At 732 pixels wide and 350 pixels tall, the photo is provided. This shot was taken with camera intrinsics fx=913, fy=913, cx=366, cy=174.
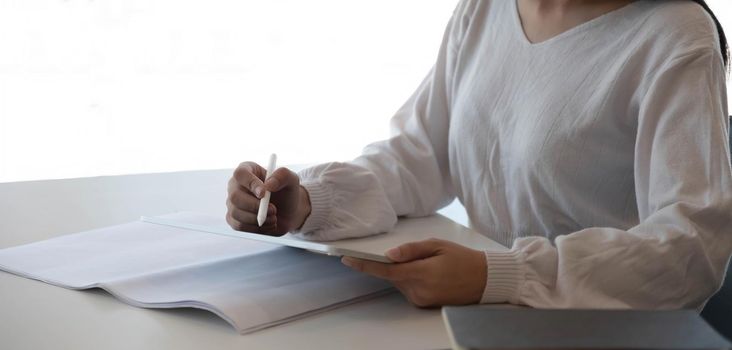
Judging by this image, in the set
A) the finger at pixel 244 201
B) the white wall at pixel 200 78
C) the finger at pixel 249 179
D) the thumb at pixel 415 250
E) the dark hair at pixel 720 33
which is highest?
the dark hair at pixel 720 33

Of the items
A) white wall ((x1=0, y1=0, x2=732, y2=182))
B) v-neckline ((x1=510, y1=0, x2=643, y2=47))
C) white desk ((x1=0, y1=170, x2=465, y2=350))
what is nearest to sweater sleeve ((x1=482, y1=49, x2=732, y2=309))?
white desk ((x1=0, y1=170, x2=465, y2=350))

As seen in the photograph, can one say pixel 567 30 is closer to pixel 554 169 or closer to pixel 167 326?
pixel 554 169

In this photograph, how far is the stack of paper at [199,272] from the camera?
2.87 feet

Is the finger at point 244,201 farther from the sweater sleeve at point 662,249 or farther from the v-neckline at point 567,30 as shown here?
the v-neckline at point 567,30

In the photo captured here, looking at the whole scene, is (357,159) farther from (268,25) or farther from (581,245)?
(268,25)

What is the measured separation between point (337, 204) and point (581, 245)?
39 centimetres

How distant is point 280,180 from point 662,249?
474mm

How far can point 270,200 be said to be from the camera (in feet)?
3.85

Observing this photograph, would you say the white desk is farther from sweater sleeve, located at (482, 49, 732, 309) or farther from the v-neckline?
the v-neckline

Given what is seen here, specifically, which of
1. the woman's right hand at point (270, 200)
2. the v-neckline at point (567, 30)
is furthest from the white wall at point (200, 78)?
the woman's right hand at point (270, 200)

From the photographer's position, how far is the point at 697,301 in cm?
91

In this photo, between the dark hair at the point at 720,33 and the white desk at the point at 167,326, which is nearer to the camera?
the white desk at the point at 167,326

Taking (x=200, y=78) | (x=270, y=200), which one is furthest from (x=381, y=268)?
(x=200, y=78)

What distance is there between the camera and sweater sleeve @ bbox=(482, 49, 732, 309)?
0.87 meters
